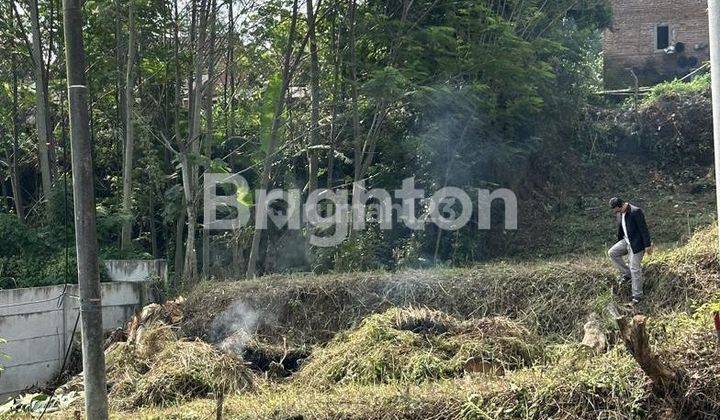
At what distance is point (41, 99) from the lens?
54.6 feet

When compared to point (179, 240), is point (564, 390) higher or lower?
lower

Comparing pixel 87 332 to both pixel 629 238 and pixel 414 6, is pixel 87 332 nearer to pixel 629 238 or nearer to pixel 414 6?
pixel 629 238

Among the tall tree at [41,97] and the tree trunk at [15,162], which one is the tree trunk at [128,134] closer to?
the tall tree at [41,97]

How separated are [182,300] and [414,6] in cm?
809

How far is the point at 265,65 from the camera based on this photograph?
18016mm

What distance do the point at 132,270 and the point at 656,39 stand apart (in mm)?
22069

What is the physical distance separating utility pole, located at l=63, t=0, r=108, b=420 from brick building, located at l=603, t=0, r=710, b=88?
78.9 ft

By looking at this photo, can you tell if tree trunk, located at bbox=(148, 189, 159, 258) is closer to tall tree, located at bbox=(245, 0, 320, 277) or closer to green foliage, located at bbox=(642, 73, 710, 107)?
tall tree, located at bbox=(245, 0, 320, 277)

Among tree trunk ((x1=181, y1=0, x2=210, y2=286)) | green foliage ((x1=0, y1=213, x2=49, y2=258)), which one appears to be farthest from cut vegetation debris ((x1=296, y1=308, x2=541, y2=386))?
green foliage ((x1=0, y1=213, x2=49, y2=258))

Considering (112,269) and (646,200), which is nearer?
(112,269)

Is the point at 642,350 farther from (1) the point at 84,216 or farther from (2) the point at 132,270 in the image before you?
(2) the point at 132,270

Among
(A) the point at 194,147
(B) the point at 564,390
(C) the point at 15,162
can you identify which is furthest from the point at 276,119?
(B) the point at 564,390

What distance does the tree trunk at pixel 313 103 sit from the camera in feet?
54.3

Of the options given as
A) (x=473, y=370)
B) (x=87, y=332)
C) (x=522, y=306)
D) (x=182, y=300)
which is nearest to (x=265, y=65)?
(x=182, y=300)
